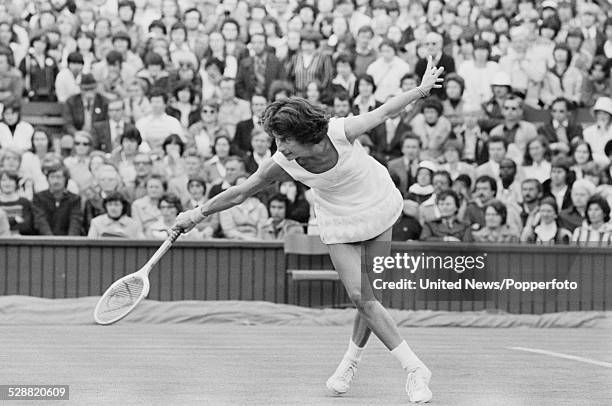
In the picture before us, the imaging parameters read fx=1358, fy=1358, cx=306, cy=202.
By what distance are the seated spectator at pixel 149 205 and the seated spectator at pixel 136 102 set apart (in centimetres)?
234

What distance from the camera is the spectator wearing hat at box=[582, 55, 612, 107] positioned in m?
17.8

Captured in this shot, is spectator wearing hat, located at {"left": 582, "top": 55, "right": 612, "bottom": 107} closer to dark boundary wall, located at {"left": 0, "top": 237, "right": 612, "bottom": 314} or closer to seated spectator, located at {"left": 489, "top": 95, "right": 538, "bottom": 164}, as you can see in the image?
seated spectator, located at {"left": 489, "top": 95, "right": 538, "bottom": 164}

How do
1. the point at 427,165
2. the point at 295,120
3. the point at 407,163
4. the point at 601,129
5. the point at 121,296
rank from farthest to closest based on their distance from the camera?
the point at 601,129
the point at 407,163
the point at 427,165
the point at 121,296
the point at 295,120

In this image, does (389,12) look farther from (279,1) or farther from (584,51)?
(584,51)

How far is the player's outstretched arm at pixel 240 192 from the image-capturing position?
26.0 ft

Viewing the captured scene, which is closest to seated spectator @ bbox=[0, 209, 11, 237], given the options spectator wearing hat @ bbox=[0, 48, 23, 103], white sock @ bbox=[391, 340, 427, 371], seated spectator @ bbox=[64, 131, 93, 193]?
seated spectator @ bbox=[64, 131, 93, 193]

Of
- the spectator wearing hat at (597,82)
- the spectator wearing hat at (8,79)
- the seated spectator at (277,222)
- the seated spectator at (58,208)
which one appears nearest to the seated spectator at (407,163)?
the seated spectator at (277,222)

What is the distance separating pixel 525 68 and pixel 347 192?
33.5ft

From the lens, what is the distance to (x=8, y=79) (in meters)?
17.4

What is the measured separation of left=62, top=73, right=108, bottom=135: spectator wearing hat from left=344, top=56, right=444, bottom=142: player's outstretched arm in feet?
31.5

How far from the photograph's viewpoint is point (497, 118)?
665 inches

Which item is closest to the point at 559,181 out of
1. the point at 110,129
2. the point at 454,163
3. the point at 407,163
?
the point at 454,163

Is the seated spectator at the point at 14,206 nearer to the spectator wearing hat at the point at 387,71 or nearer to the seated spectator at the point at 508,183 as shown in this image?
the spectator wearing hat at the point at 387,71

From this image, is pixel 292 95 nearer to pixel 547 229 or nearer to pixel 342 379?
pixel 547 229
